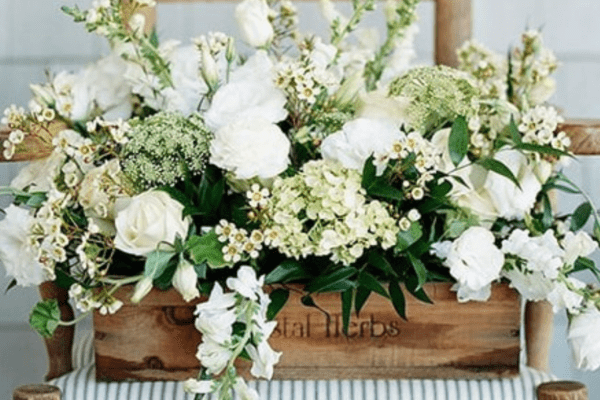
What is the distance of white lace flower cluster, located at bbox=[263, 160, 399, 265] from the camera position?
98 cm

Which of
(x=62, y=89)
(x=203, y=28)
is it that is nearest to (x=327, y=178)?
(x=62, y=89)

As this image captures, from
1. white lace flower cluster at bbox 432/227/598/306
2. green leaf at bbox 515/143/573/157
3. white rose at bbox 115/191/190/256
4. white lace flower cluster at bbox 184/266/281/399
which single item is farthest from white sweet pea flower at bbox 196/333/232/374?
green leaf at bbox 515/143/573/157

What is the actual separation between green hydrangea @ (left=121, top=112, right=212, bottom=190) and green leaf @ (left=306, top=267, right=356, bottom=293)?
158mm

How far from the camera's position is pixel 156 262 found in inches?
38.9

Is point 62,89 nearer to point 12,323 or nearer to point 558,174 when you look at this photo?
point 558,174

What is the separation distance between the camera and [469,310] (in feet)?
3.46

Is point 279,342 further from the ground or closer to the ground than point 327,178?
closer to the ground

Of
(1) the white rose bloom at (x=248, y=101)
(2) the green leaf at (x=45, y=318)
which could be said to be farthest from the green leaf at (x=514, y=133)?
(2) the green leaf at (x=45, y=318)

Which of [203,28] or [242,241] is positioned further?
[203,28]

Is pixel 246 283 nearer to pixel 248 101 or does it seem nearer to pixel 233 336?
pixel 233 336

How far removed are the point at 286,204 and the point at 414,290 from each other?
0.44ft

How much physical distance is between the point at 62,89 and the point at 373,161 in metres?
0.42

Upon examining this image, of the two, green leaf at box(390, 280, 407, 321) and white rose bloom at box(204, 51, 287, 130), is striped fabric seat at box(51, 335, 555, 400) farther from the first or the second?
white rose bloom at box(204, 51, 287, 130)

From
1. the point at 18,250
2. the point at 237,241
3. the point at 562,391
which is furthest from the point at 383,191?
the point at 18,250
